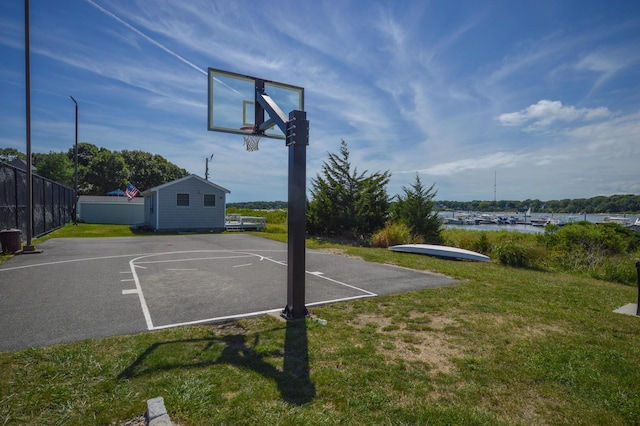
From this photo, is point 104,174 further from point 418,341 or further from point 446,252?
point 418,341

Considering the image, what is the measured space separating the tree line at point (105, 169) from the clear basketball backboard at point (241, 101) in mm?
48813

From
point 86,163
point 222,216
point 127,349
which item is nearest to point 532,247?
point 127,349

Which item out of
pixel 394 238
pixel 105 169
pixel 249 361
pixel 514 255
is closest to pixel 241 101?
pixel 249 361

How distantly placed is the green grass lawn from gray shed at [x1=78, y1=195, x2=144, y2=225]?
3042cm

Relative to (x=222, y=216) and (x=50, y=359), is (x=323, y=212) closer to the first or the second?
(x=222, y=216)

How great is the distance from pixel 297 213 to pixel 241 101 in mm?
3726

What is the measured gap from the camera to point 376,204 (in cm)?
1867

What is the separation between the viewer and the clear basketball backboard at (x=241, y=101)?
708cm

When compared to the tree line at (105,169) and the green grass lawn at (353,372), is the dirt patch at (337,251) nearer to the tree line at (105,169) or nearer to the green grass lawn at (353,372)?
the green grass lawn at (353,372)

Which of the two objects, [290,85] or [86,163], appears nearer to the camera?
[290,85]

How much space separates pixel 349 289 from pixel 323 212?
478 inches

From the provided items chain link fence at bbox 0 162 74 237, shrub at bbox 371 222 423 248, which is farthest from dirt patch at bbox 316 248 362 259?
chain link fence at bbox 0 162 74 237

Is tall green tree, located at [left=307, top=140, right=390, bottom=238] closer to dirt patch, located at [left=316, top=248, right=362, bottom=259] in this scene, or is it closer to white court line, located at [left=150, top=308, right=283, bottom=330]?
dirt patch, located at [left=316, top=248, right=362, bottom=259]

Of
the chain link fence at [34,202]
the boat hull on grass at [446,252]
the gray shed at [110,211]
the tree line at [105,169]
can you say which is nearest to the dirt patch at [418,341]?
the boat hull on grass at [446,252]
